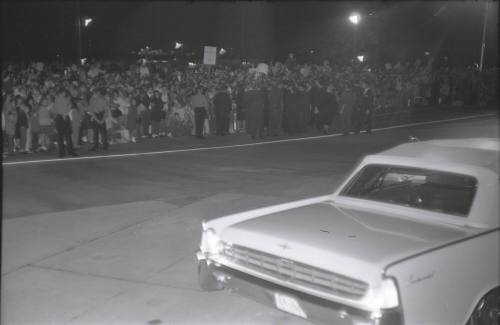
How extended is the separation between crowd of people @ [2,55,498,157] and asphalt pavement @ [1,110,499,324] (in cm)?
95

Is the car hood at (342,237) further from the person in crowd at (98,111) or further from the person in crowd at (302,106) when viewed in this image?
the person in crowd at (302,106)

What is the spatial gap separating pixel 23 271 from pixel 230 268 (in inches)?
107

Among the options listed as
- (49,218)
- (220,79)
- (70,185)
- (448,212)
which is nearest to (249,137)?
(220,79)

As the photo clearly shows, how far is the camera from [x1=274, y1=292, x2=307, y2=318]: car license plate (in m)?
3.92

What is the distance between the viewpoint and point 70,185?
1053 centimetres

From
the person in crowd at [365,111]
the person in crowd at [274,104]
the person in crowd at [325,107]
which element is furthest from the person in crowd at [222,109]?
the person in crowd at [365,111]

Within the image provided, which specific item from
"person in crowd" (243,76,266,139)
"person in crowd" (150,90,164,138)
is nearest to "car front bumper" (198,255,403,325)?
"person in crowd" (150,90,164,138)

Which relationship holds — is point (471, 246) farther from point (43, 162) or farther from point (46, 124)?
point (46, 124)

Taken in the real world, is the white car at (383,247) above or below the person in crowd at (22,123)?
below

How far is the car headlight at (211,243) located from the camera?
4.59 metres

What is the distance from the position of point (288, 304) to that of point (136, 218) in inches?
177

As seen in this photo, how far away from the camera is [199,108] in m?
17.8

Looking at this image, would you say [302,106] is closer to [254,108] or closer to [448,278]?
[254,108]

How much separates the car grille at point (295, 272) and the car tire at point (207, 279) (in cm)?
23
